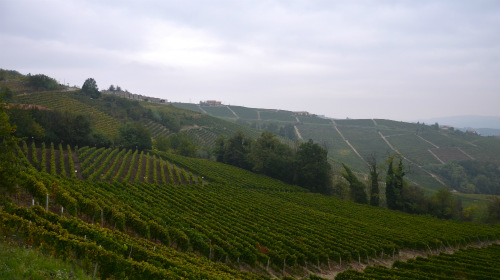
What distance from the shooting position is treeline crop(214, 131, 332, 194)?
56.4 m

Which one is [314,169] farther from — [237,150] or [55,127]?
[55,127]

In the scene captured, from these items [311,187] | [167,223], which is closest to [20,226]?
[167,223]

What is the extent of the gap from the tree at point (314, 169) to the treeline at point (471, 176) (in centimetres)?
5416

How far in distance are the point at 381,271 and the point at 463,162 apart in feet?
343

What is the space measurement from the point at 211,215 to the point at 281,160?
34.9 metres

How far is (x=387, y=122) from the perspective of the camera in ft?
508

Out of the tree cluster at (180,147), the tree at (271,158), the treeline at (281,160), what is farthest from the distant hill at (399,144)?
the tree cluster at (180,147)

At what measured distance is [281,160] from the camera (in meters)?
59.8

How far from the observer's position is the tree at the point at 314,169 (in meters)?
55.7

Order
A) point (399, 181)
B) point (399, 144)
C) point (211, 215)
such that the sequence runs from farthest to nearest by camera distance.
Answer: point (399, 144)
point (399, 181)
point (211, 215)

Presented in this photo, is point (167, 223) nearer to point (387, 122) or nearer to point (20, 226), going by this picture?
point (20, 226)

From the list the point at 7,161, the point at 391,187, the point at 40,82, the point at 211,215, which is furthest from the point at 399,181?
the point at 40,82

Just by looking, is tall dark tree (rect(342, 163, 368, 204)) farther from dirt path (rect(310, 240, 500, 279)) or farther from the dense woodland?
dirt path (rect(310, 240, 500, 279))

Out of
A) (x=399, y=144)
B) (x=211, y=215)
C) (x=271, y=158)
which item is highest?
(x=399, y=144)
